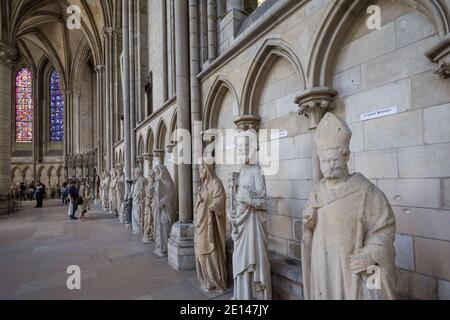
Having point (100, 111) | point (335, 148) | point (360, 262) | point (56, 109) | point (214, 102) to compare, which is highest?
point (56, 109)

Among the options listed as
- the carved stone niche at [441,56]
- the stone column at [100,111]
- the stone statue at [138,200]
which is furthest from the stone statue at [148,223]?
the stone column at [100,111]

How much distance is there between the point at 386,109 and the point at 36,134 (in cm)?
2945

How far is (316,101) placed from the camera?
2.77m

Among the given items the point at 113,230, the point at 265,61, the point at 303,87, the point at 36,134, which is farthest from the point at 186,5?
the point at 36,134

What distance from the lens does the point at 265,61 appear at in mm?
3682

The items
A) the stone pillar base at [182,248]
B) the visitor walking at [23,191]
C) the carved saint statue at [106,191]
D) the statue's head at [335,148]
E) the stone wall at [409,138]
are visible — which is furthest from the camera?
the visitor walking at [23,191]

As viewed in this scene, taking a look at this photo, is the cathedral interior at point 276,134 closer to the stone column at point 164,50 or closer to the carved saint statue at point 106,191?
the stone column at point 164,50

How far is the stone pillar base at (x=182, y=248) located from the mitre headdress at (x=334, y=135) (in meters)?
3.48

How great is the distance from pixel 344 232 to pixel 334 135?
577 mm

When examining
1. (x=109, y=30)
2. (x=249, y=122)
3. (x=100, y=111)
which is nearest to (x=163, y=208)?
(x=249, y=122)

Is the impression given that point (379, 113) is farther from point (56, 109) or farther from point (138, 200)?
point (56, 109)

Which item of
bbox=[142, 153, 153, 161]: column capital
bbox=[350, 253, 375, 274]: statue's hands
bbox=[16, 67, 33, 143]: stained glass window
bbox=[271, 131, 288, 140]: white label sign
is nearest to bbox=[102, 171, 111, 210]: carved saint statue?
bbox=[142, 153, 153, 161]: column capital

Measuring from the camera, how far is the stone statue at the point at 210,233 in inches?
142

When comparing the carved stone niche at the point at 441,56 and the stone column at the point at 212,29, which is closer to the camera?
the carved stone niche at the point at 441,56
